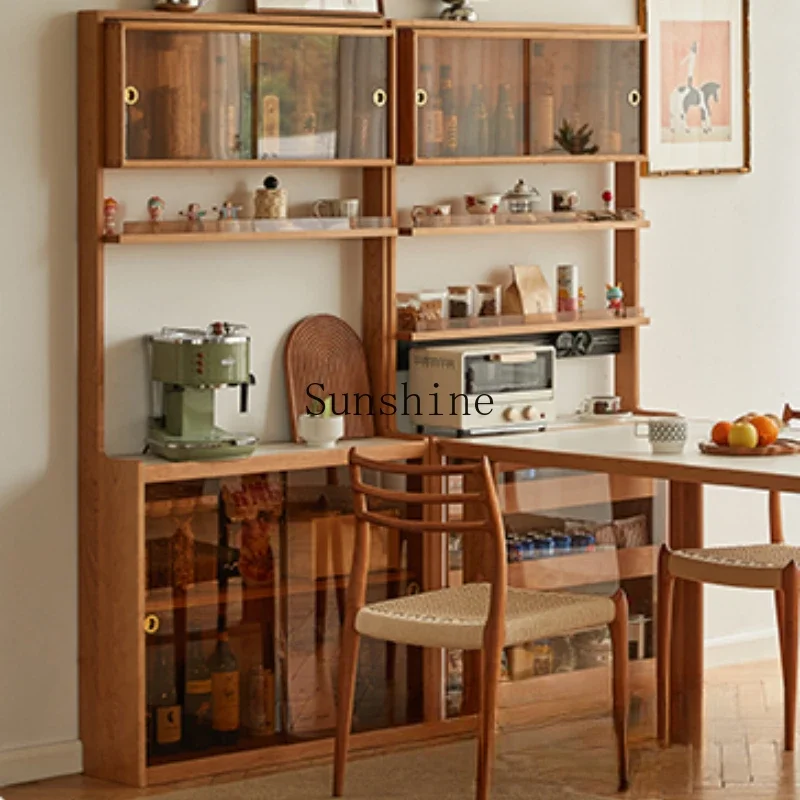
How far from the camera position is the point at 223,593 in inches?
188

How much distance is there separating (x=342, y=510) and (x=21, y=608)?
34.0 inches

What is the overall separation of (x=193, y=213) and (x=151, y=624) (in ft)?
3.40

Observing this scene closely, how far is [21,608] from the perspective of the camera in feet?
15.3

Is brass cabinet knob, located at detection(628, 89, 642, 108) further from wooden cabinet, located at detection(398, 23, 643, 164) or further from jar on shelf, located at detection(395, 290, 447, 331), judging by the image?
jar on shelf, located at detection(395, 290, 447, 331)

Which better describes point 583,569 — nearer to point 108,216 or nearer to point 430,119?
point 430,119

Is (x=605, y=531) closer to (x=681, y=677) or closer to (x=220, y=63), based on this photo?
(x=681, y=677)

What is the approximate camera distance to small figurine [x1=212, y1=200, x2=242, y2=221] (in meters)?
4.84

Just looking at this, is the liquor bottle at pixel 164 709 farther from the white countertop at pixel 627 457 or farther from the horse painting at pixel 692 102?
the horse painting at pixel 692 102

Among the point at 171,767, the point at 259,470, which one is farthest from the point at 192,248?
the point at 171,767

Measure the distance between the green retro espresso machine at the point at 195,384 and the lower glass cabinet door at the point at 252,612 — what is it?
0.10 meters

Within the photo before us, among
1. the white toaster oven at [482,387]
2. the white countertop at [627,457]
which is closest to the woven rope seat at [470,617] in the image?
the white countertop at [627,457]

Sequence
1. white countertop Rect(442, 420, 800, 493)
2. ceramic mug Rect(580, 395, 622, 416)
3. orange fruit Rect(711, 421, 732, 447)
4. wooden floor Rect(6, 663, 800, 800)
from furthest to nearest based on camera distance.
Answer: ceramic mug Rect(580, 395, 622, 416)
orange fruit Rect(711, 421, 732, 447)
wooden floor Rect(6, 663, 800, 800)
white countertop Rect(442, 420, 800, 493)

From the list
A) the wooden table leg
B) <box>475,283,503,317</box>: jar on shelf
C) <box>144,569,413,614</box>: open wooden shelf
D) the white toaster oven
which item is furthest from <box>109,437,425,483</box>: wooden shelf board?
the wooden table leg

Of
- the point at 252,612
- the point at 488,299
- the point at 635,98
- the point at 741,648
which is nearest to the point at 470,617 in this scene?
the point at 252,612
